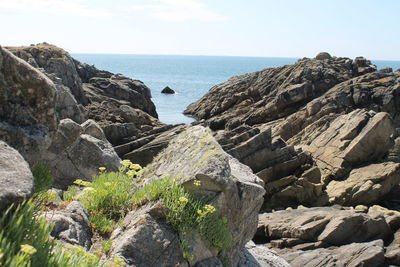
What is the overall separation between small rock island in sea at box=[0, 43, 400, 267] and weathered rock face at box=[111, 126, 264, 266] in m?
0.03

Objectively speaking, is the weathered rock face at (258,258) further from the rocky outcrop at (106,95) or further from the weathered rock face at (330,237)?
the rocky outcrop at (106,95)

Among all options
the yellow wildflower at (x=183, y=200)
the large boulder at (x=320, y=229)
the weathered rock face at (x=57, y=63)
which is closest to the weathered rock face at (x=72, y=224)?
the yellow wildflower at (x=183, y=200)

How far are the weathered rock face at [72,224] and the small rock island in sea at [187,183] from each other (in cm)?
2

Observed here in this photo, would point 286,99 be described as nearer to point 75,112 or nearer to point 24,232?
point 75,112

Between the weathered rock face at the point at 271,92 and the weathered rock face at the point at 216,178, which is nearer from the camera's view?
the weathered rock face at the point at 216,178

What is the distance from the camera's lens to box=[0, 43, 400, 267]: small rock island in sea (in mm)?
6191

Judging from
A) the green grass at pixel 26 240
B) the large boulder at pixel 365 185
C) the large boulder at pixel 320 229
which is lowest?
the large boulder at pixel 365 185

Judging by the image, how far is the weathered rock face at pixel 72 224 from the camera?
19.4 feet

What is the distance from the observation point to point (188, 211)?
22.5 feet

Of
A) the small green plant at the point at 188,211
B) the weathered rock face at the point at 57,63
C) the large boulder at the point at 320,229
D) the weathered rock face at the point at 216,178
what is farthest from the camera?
the weathered rock face at the point at 57,63

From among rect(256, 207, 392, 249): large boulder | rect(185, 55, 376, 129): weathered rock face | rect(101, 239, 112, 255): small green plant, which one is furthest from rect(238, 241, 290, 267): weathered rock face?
rect(185, 55, 376, 129): weathered rock face

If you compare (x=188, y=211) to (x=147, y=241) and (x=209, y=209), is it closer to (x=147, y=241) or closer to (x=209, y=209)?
(x=209, y=209)

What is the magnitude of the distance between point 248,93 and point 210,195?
60214 mm

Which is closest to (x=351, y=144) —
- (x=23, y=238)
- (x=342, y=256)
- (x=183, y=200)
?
(x=342, y=256)
